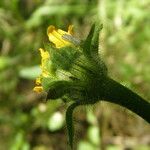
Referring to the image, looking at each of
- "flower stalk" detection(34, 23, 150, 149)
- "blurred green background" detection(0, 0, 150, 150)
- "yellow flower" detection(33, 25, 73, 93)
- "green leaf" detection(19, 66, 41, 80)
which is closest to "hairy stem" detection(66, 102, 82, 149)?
"flower stalk" detection(34, 23, 150, 149)

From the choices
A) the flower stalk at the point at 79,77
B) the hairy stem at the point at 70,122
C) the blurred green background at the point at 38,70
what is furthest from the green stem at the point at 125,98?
the blurred green background at the point at 38,70

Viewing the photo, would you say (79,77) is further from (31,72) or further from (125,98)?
(31,72)

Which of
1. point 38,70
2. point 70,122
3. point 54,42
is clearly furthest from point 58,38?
point 38,70

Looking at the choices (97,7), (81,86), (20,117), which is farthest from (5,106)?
(81,86)

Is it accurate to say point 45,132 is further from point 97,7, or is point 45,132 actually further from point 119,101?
point 119,101

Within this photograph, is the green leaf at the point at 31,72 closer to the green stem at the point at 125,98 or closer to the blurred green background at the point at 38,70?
the blurred green background at the point at 38,70
